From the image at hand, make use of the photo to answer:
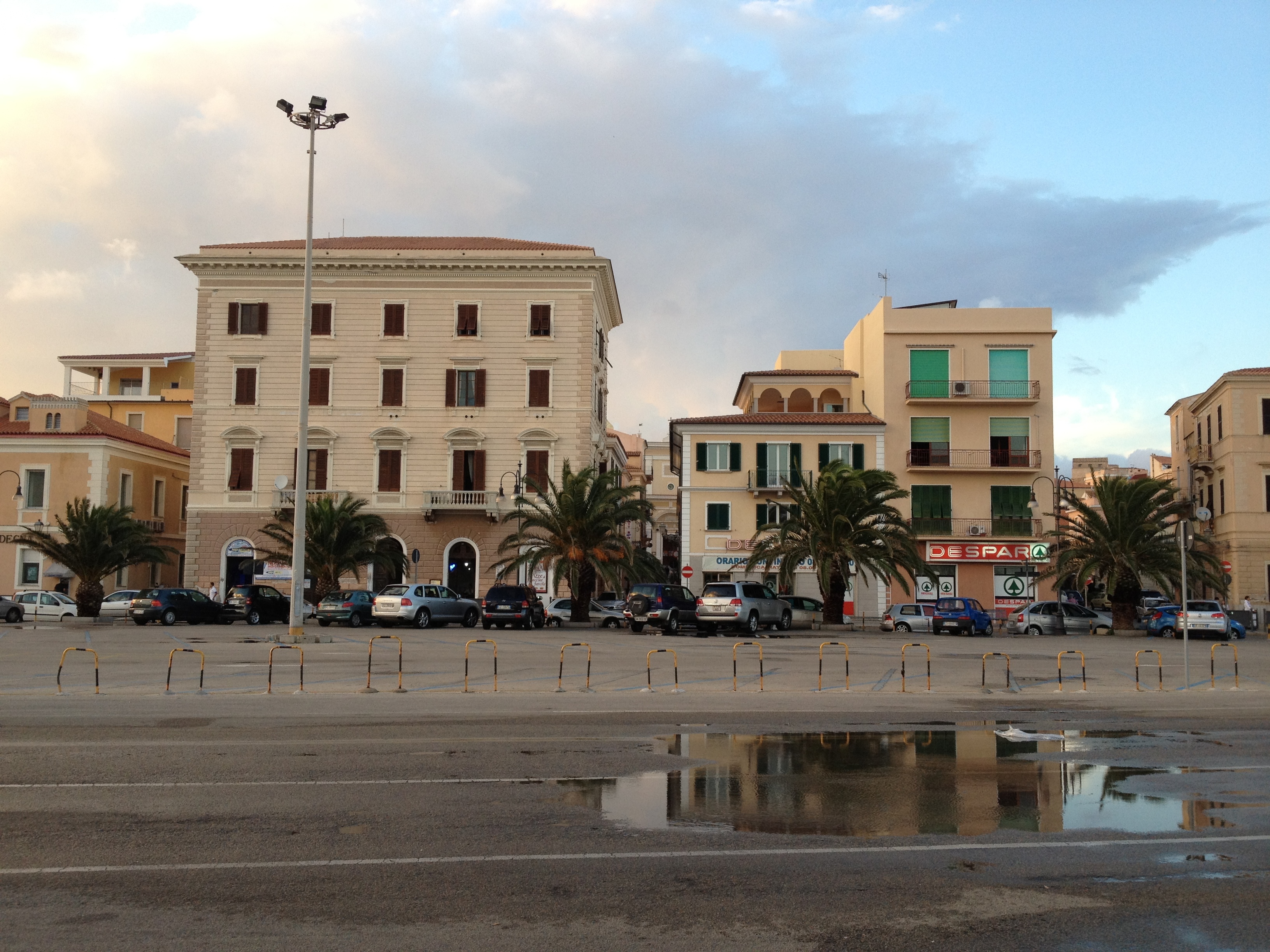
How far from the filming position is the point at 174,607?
3975 cm

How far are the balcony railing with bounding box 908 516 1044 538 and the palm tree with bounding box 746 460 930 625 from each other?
12.9 m

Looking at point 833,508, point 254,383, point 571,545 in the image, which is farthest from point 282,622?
point 833,508

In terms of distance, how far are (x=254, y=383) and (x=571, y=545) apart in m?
22.1

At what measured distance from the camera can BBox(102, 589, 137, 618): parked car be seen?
4347cm

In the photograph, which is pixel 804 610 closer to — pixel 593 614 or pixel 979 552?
pixel 593 614

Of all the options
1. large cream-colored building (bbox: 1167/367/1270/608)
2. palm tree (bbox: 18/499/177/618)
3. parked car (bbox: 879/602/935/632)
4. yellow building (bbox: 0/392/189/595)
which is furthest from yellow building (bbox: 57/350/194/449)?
large cream-colored building (bbox: 1167/367/1270/608)

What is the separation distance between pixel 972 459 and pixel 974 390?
12.0 ft

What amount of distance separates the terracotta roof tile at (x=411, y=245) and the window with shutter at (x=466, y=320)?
290 cm

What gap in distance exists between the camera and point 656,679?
21.3 metres

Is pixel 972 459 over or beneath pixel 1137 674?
over

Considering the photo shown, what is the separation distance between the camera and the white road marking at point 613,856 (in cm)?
705

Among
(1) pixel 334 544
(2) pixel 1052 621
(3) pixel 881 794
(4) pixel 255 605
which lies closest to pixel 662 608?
(1) pixel 334 544

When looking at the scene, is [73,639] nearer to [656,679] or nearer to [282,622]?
[282,622]

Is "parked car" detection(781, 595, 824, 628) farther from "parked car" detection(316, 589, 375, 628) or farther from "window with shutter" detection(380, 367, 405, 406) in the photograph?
"window with shutter" detection(380, 367, 405, 406)
